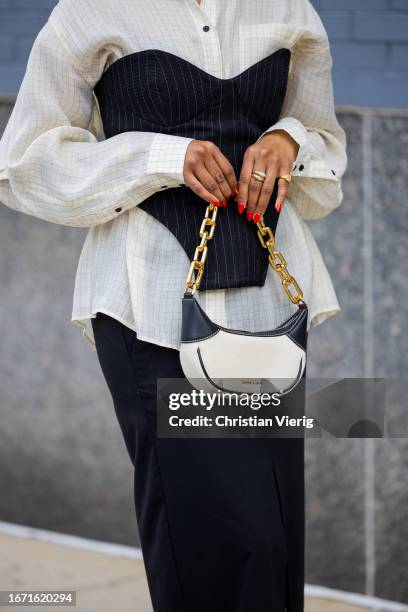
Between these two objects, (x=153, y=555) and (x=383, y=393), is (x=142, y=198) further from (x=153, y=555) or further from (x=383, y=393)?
(x=383, y=393)

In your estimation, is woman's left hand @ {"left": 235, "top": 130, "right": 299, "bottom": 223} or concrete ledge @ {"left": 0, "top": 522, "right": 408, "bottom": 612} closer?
woman's left hand @ {"left": 235, "top": 130, "right": 299, "bottom": 223}

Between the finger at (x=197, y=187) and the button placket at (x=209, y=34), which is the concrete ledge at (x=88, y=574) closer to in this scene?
the finger at (x=197, y=187)

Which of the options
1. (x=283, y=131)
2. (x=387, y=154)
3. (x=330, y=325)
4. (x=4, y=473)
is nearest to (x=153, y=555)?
(x=283, y=131)

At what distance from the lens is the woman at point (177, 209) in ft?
4.81

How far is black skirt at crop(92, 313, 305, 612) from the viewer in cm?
145

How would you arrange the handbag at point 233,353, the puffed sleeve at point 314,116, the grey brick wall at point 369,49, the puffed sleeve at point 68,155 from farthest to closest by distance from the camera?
the grey brick wall at point 369,49 → the puffed sleeve at point 314,116 → the puffed sleeve at point 68,155 → the handbag at point 233,353

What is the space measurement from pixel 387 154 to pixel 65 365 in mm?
1368

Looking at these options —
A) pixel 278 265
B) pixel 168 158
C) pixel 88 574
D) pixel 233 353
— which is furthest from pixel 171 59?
pixel 88 574

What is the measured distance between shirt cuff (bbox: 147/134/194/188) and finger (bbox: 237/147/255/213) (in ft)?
0.33

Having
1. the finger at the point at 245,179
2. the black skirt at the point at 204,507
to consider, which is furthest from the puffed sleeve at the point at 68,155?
the black skirt at the point at 204,507

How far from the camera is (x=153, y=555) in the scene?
1524 millimetres

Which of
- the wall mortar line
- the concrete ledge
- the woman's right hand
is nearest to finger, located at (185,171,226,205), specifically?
the woman's right hand

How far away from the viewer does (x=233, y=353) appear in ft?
4.57

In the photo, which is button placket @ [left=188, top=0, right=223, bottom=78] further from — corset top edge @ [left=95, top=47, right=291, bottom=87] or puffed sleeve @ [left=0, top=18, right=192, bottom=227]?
puffed sleeve @ [left=0, top=18, right=192, bottom=227]
